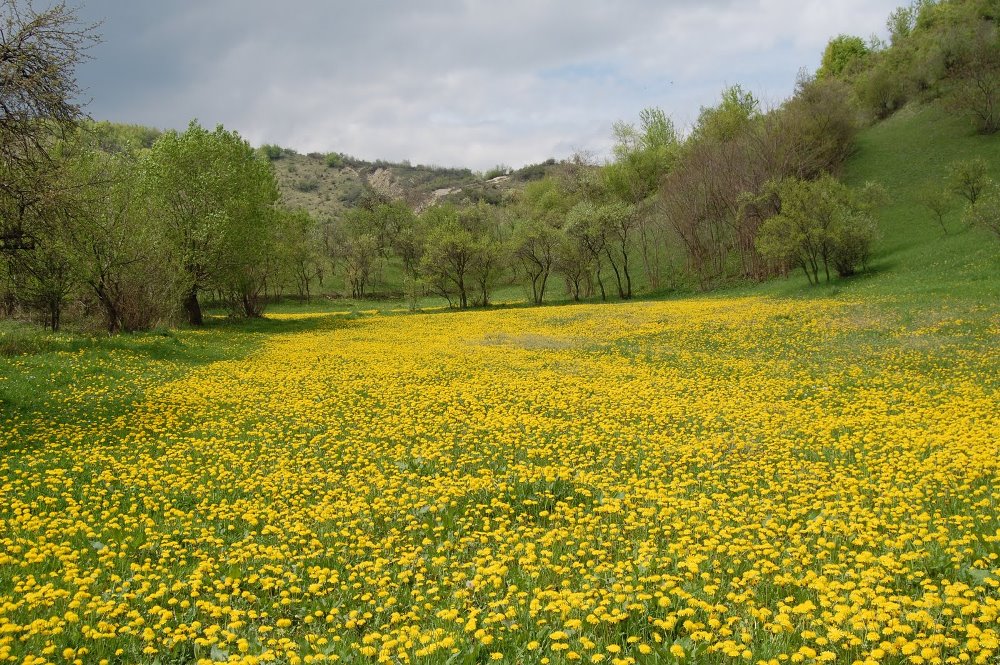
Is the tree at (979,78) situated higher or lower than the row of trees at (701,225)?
higher

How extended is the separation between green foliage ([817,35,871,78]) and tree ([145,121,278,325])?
111m

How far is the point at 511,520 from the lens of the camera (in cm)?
821

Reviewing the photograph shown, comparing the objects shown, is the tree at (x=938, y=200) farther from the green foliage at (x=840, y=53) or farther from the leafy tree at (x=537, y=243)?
the green foliage at (x=840, y=53)

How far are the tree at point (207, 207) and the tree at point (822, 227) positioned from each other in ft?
128

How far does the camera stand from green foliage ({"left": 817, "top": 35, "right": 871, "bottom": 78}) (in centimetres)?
10975

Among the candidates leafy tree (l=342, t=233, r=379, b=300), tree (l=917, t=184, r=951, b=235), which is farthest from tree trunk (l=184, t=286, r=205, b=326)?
tree (l=917, t=184, r=951, b=235)

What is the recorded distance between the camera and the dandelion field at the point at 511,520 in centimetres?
502

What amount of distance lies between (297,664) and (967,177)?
57840 millimetres

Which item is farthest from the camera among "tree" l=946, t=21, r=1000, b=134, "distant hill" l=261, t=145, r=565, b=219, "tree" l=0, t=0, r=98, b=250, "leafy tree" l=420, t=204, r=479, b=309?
"distant hill" l=261, t=145, r=565, b=219

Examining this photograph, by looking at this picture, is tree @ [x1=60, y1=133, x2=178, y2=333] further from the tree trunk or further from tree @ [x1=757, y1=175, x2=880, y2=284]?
tree @ [x1=757, y1=175, x2=880, y2=284]

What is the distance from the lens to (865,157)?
70.9 metres

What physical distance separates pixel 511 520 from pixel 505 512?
0.72 feet

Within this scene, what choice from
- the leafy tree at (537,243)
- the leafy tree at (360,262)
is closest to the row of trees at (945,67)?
A: the leafy tree at (537,243)

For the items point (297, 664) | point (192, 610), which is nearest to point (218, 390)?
point (192, 610)
